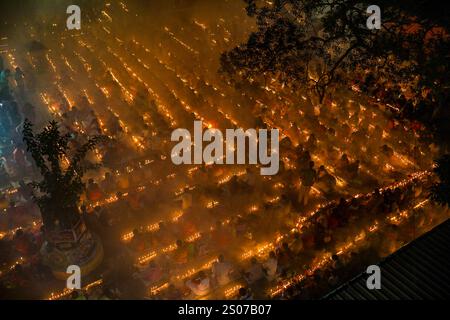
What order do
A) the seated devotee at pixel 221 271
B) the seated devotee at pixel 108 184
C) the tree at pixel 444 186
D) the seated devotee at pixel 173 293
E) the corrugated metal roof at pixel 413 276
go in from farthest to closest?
the seated devotee at pixel 108 184 < the seated devotee at pixel 221 271 < the seated devotee at pixel 173 293 < the tree at pixel 444 186 < the corrugated metal roof at pixel 413 276

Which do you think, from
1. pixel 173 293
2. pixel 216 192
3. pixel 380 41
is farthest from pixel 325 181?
pixel 173 293

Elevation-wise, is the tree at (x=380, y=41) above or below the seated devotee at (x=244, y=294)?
above

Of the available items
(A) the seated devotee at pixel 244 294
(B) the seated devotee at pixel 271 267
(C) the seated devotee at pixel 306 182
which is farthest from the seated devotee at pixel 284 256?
(C) the seated devotee at pixel 306 182

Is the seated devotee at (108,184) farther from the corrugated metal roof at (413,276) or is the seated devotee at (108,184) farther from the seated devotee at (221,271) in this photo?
the corrugated metal roof at (413,276)

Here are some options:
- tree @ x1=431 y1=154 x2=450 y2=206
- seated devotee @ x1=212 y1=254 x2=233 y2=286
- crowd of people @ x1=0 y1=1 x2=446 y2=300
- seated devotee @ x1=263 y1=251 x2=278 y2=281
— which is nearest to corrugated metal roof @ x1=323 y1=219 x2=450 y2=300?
tree @ x1=431 y1=154 x2=450 y2=206

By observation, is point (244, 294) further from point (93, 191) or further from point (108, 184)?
point (108, 184)
